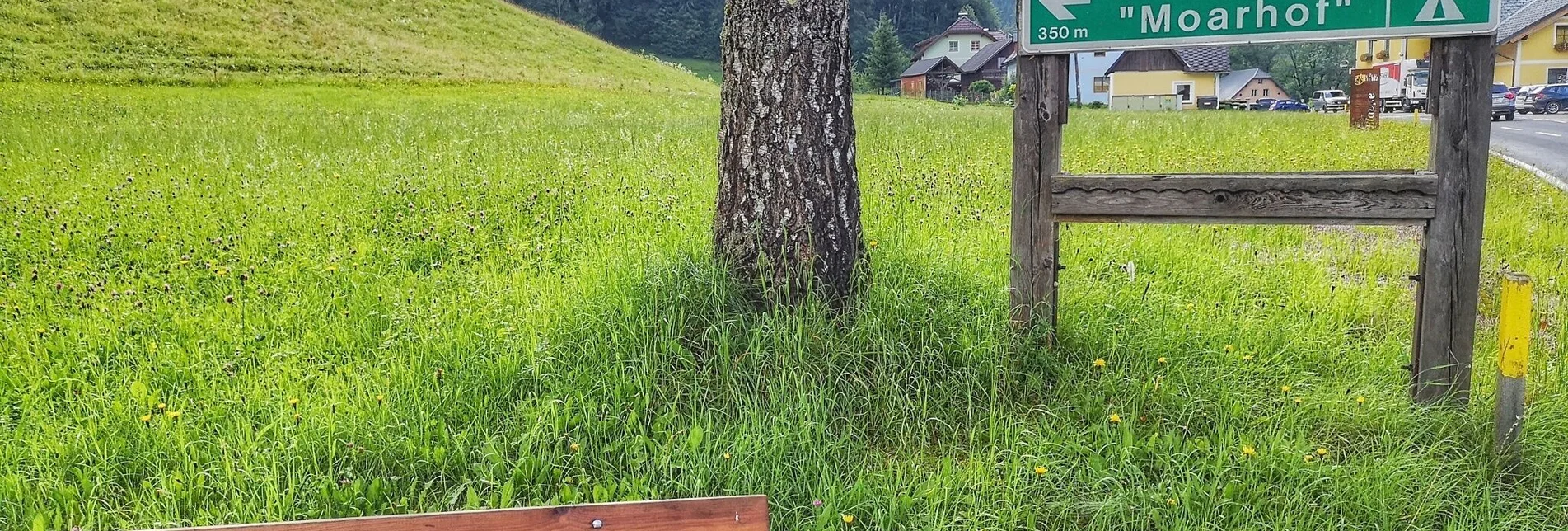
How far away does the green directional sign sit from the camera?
3.11 m

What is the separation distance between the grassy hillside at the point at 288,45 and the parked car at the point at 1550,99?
27.8 meters

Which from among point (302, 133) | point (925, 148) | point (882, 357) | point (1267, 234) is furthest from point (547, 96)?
point (882, 357)

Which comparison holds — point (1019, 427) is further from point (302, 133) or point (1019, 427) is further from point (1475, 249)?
point (302, 133)

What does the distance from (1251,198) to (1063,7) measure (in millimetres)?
957

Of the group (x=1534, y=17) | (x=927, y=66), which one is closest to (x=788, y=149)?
(x=1534, y=17)

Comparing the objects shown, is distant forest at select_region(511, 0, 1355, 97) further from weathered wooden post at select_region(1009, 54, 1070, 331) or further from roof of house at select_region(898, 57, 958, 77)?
weathered wooden post at select_region(1009, 54, 1070, 331)

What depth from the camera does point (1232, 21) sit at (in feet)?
10.9

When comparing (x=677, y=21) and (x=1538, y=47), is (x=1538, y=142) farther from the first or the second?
→ (x=677, y=21)

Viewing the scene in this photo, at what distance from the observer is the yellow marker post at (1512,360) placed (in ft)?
9.68

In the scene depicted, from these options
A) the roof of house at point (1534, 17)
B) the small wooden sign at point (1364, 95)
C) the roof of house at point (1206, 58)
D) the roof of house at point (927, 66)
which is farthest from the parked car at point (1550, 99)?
the roof of house at point (927, 66)

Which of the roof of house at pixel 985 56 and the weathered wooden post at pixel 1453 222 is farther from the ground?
the roof of house at pixel 985 56

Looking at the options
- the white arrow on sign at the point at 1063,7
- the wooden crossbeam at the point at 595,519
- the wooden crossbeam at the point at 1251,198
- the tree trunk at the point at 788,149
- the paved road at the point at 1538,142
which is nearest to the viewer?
the wooden crossbeam at the point at 595,519

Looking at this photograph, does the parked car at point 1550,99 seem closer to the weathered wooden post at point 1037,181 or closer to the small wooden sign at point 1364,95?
the small wooden sign at point 1364,95

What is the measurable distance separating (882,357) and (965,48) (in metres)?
76.9
